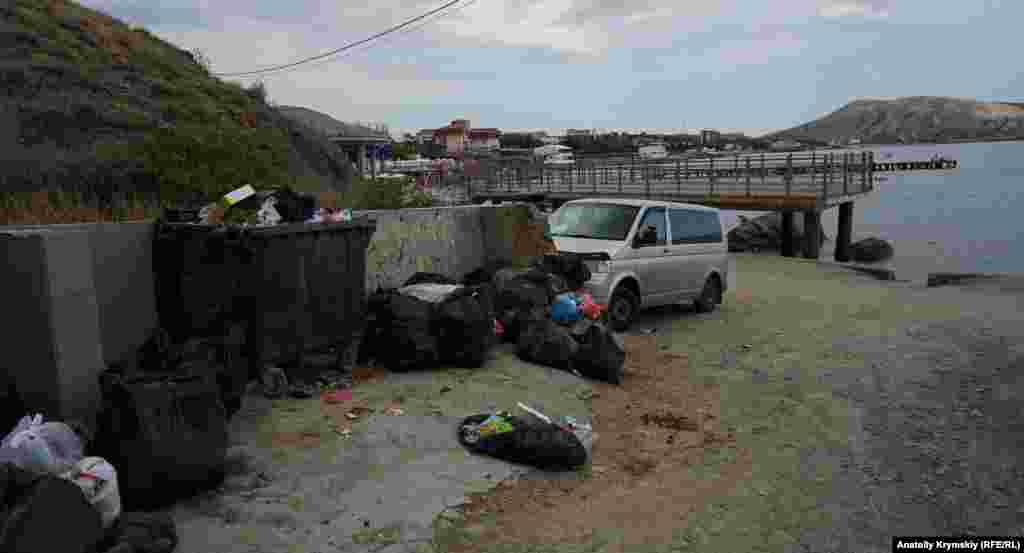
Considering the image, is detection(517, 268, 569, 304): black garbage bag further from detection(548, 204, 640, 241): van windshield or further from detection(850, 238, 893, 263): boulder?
detection(850, 238, 893, 263): boulder

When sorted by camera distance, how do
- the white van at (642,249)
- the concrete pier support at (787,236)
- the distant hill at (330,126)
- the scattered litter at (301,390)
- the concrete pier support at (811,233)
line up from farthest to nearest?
the distant hill at (330,126) → the concrete pier support at (787,236) → the concrete pier support at (811,233) → the white van at (642,249) → the scattered litter at (301,390)

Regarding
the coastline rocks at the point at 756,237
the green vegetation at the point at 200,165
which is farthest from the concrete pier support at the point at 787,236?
the green vegetation at the point at 200,165

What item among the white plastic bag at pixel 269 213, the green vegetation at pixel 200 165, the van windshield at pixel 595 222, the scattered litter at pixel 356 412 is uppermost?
the green vegetation at pixel 200 165

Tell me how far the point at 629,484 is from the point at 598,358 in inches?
92.5

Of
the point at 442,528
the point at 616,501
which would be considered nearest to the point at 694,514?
the point at 616,501

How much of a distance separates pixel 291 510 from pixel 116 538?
38.5 inches

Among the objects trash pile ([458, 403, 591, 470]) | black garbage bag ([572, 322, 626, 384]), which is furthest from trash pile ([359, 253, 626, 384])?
trash pile ([458, 403, 591, 470])

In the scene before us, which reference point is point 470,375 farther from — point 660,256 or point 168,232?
point 660,256

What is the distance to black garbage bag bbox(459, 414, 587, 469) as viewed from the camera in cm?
528

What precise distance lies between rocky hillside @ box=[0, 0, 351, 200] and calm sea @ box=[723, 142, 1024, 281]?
775 inches

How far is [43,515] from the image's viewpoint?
3.18m

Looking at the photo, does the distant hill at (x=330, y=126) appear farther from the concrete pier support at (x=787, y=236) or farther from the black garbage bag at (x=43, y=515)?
the black garbage bag at (x=43, y=515)

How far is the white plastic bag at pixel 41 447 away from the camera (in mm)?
3664

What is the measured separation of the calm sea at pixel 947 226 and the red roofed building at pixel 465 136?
Answer: 207ft
